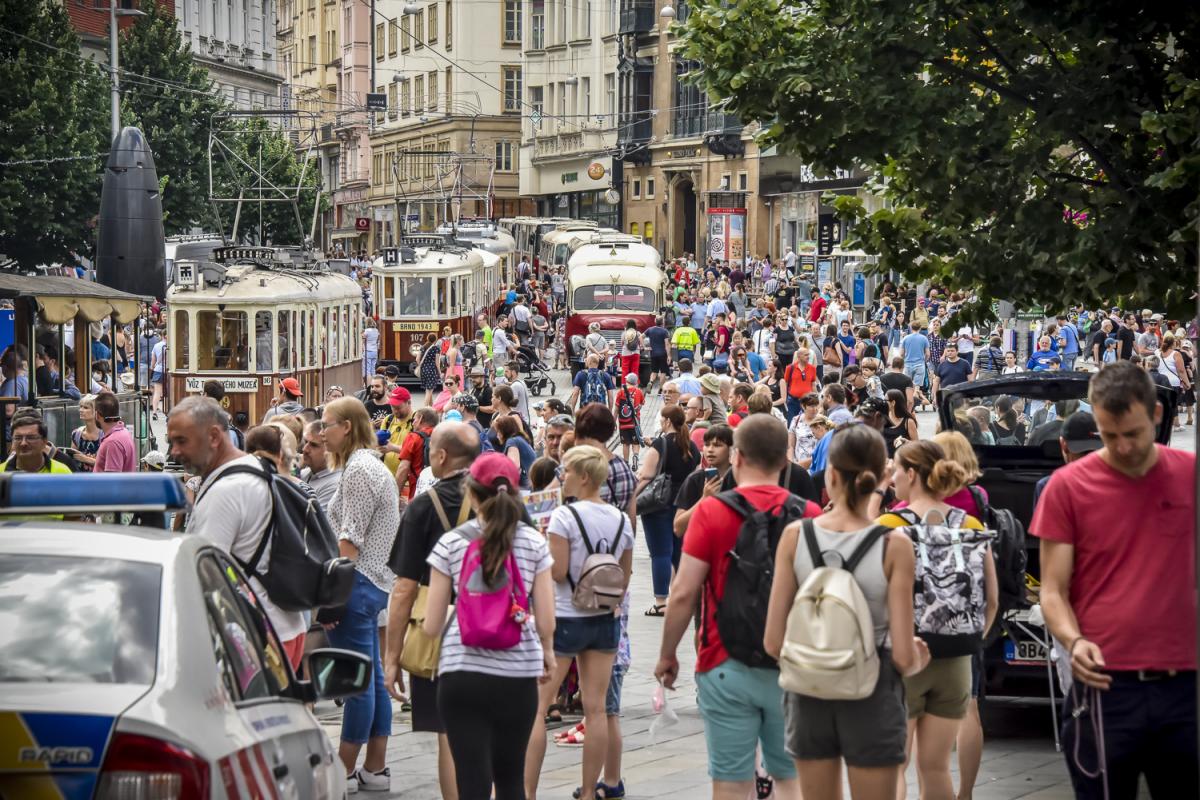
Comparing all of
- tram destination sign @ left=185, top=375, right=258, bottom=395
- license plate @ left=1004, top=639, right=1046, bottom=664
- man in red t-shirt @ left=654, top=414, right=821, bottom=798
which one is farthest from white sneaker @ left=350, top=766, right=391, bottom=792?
tram destination sign @ left=185, top=375, right=258, bottom=395

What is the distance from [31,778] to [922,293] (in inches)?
1775

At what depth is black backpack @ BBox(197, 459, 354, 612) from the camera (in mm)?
7738

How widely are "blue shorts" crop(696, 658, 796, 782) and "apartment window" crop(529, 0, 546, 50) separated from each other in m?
81.7

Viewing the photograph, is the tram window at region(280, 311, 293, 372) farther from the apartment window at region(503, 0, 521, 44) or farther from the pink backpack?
the apartment window at region(503, 0, 521, 44)

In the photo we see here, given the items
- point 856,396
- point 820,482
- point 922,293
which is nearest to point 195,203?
point 922,293

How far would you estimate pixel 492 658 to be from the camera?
7027 mm

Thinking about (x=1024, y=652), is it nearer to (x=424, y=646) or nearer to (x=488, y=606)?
(x=424, y=646)

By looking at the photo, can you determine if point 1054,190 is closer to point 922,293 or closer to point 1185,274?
point 1185,274

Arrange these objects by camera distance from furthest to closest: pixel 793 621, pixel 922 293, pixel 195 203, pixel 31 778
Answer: pixel 195 203
pixel 922 293
pixel 793 621
pixel 31 778

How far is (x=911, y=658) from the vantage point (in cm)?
613

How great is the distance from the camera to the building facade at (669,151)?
68.7m

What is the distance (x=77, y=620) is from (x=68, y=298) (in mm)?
18521

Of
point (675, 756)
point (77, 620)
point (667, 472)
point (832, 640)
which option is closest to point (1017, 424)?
point (667, 472)

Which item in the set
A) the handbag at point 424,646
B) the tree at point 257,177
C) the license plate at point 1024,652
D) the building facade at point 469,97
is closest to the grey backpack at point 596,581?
the handbag at point 424,646
